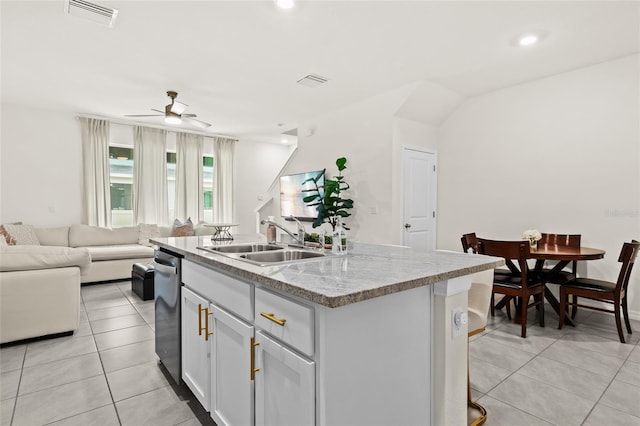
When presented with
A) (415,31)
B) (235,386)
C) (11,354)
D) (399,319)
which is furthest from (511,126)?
(11,354)

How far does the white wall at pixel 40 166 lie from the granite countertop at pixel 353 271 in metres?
5.14

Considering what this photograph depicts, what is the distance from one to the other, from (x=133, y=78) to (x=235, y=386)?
407 cm

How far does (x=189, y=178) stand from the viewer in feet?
22.6

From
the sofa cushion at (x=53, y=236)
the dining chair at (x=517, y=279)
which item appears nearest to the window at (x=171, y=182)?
the sofa cushion at (x=53, y=236)

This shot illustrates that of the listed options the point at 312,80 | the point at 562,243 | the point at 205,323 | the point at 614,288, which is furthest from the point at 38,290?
the point at 562,243

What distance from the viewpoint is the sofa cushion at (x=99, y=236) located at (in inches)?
212

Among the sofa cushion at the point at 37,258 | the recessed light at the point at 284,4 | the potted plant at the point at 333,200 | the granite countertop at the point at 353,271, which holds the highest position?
the recessed light at the point at 284,4

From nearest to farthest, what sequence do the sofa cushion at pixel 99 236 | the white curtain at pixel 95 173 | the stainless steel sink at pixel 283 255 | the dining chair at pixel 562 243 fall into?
the stainless steel sink at pixel 283 255 < the dining chair at pixel 562 243 < the sofa cushion at pixel 99 236 < the white curtain at pixel 95 173

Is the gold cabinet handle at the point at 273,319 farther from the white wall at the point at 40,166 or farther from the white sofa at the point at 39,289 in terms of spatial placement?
the white wall at the point at 40,166

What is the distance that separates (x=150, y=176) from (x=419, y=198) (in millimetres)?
4978

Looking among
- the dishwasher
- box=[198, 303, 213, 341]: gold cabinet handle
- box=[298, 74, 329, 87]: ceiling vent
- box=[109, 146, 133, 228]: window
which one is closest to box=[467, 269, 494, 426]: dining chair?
box=[198, 303, 213, 341]: gold cabinet handle

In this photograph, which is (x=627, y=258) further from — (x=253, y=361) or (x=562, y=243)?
(x=253, y=361)

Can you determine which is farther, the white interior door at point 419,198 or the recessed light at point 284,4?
the white interior door at point 419,198

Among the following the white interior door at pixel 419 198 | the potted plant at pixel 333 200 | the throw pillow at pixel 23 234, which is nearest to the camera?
the throw pillow at pixel 23 234
